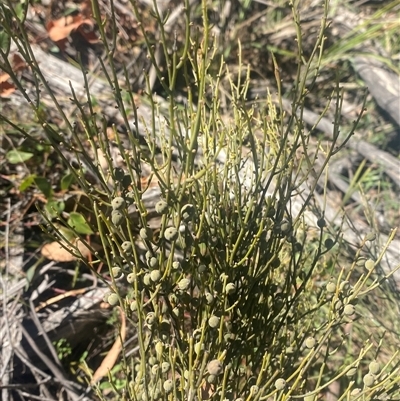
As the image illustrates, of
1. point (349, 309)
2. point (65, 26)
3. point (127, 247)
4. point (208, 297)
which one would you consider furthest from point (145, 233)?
point (65, 26)

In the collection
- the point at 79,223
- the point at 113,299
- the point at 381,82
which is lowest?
the point at 381,82

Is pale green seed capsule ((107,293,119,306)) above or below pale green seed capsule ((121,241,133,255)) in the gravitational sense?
below

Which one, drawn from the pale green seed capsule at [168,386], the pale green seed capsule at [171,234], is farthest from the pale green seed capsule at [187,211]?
the pale green seed capsule at [168,386]

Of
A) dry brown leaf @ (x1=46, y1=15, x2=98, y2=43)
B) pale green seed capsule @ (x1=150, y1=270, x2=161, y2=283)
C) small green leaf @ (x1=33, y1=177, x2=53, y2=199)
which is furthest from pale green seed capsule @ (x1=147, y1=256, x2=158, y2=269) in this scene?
dry brown leaf @ (x1=46, y1=15, x2=98, y2=43)

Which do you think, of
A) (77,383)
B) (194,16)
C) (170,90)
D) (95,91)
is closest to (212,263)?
(170,90)

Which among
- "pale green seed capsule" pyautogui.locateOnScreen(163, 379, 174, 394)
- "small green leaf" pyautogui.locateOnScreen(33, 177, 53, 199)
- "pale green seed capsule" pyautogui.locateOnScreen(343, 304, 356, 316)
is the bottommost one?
"small green leaf" pyautogui.locateOnScreen(33, 177, 53, 199)

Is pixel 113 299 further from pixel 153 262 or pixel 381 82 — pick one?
pixel 381 82

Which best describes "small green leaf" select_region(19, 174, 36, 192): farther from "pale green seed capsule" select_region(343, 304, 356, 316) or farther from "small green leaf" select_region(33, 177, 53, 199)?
"pale green seed capsule" select_region(343, 304, 356, 316)
